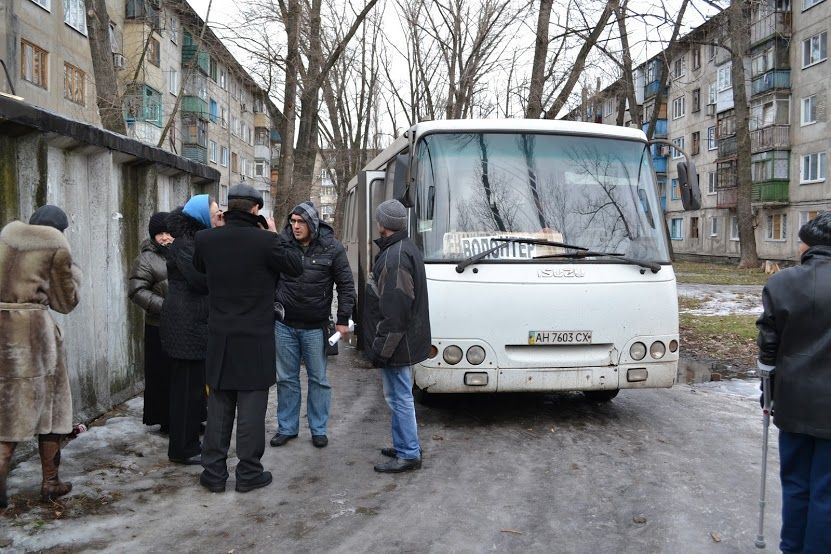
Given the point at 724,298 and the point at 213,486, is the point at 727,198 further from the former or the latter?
the point at 213,486

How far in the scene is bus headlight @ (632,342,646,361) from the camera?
6.70m

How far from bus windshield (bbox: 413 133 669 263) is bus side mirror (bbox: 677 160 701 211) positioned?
262 millimetres

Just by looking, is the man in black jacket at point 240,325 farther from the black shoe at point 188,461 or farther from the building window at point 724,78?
the building window at point 724,78

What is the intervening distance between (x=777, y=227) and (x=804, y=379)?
138 ft

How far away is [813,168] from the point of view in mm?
37969

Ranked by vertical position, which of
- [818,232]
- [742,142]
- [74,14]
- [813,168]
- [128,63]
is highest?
[74,14]

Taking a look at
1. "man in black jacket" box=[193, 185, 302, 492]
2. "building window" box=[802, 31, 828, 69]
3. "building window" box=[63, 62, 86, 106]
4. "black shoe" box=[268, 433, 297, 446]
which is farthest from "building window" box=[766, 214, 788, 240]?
"man in black jacket" box=[193, 185, 302, 492]

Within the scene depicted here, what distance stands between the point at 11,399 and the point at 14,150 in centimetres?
216

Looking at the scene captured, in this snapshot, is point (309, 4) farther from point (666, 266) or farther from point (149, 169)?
point (666, 266)

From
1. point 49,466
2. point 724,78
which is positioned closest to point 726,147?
point 724,78

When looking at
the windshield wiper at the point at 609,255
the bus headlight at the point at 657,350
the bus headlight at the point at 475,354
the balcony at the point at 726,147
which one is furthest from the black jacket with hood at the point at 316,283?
the balcony at the point at 726,147

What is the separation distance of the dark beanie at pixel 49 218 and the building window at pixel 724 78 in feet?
155

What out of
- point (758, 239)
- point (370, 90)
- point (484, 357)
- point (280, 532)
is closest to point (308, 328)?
point (484, 357)

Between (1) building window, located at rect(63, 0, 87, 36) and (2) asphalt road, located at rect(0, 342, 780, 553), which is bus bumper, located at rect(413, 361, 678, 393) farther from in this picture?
(1) building window, located at rect(63, 0, 87, 36)
